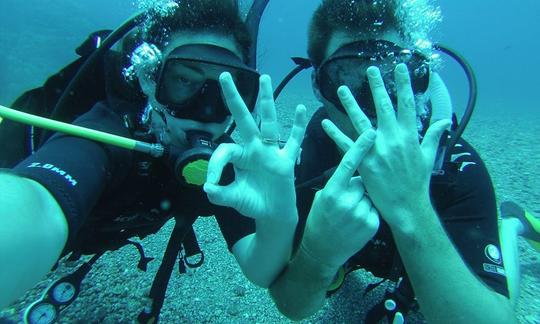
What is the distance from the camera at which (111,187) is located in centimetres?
215

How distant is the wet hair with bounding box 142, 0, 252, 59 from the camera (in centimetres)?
221

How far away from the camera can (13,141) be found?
241 centimetres

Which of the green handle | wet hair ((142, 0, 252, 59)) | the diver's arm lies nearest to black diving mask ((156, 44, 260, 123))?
wet hair ((142, 0, 252, 59))

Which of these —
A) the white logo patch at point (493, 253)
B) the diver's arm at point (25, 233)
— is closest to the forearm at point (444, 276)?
the white logo patch at point (493, 253)

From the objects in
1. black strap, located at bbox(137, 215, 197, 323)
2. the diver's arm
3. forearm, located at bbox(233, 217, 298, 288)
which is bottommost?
black strap, located at bbox(137, 215, 197, 323)

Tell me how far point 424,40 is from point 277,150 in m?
1.80

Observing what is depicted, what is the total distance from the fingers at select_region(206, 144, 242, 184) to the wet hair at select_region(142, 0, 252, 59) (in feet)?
3.51

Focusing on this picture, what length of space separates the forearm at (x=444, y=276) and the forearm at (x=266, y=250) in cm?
62

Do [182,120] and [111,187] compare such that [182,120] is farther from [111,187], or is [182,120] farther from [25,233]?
[25,233]

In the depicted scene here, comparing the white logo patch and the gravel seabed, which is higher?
the white logo patch

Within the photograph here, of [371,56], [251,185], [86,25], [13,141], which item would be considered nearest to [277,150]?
[251,185]

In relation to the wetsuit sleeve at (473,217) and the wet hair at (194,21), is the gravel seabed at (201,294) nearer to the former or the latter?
the wetsuit sleeve at (473,217)

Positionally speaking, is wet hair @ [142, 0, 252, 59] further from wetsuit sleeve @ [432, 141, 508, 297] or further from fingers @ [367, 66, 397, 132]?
wetsuit sleeve @ [432, 141, 508, 297]

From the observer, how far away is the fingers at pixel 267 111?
1570 mm
